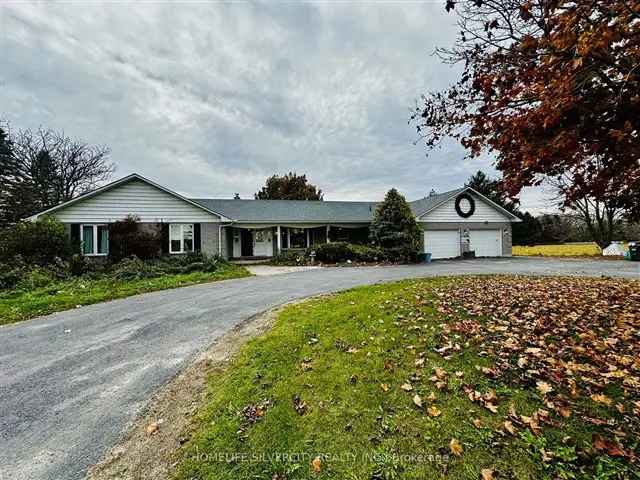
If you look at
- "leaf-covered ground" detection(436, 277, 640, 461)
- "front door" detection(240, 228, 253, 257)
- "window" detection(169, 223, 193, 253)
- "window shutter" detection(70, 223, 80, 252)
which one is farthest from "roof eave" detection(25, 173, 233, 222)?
"leaf-covered ground" detection(436, 277, 640, 461)

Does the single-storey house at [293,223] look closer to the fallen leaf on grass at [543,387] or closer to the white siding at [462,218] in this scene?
the white siding at [462,218]

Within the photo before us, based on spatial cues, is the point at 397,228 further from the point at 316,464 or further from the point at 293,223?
the point at 316,464

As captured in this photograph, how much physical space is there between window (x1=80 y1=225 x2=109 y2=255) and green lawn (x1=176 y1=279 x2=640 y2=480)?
15687mm

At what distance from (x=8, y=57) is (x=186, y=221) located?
A: 9403mm

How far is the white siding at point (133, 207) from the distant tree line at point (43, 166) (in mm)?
15870

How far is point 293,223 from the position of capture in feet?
70.4

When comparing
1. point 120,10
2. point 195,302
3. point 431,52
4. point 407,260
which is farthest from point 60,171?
point 431,52

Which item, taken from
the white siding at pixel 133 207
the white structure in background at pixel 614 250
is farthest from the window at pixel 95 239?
the white structure in background at pixel 614 250

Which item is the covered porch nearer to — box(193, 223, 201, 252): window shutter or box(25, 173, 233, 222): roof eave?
box(193, 223, 201, 252): window shutter

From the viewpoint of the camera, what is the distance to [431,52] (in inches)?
189

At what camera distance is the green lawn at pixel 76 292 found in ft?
26.0

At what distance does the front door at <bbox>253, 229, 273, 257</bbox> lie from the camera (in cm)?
2284

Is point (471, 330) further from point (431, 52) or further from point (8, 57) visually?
point (8, 57)

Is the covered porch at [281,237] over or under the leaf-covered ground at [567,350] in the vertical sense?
over
